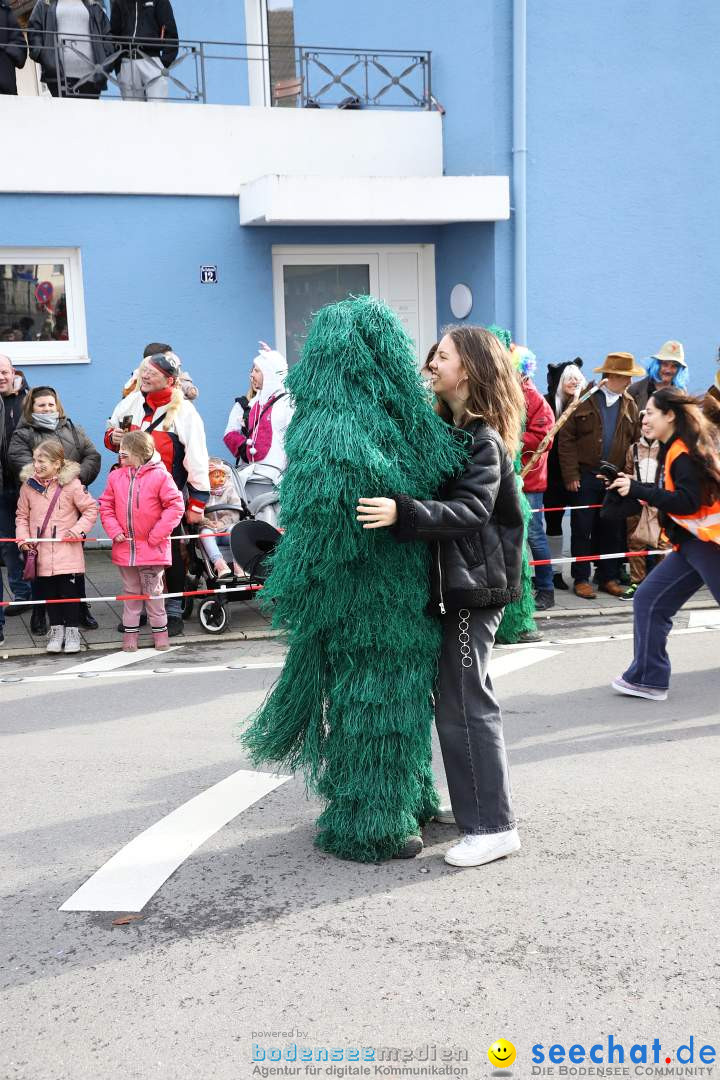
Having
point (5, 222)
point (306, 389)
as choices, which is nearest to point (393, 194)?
point (5, 222)

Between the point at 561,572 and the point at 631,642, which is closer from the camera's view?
the point at 631,642

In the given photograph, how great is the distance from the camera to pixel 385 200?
12.3m

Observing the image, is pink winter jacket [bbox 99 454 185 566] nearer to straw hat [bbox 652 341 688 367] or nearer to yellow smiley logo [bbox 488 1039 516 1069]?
straw hat [bbox 652 341 688 367]

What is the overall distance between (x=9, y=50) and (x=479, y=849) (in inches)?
409

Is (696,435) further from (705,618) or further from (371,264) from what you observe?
(371,264)

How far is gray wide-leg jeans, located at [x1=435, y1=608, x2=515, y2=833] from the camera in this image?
447 centimetres

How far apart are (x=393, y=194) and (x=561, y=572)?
4310mm

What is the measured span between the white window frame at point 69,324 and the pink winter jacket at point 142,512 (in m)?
4.13

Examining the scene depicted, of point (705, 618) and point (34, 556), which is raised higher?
point (34, 556)

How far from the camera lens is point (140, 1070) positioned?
3.21 m

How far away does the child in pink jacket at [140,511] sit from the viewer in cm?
856

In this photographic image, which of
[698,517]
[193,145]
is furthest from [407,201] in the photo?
[698,517]

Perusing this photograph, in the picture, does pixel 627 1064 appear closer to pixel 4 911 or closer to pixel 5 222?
pixel 4 911

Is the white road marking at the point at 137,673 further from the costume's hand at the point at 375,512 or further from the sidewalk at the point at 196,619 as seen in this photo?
the costume's hand at the point at 375,512
